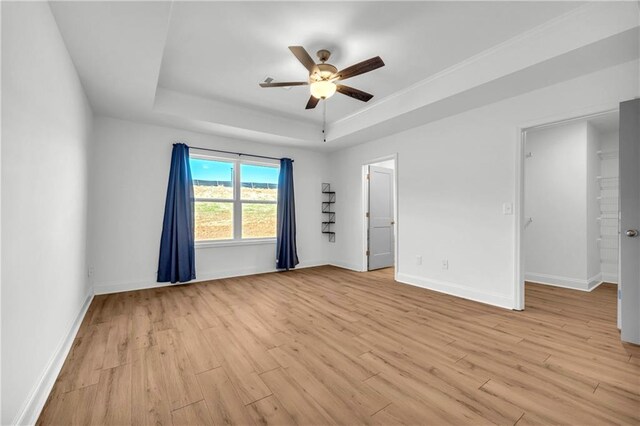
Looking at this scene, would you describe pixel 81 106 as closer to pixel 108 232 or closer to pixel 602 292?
pixel 108 232

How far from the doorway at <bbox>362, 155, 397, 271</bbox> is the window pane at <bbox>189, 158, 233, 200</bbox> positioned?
8.09 ft

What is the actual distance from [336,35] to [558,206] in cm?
423

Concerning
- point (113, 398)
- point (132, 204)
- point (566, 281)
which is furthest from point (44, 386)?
point (566, 281)

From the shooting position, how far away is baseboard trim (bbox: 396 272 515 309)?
3143 millimetres

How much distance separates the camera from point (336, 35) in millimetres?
2430

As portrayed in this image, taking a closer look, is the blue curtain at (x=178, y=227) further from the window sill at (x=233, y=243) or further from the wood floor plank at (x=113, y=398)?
the wood floor plank at (x=113, y=398)

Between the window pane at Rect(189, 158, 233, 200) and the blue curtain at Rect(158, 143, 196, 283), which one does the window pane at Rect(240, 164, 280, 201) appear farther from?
the blue curtain at Rect(158, 143, 196, 283)

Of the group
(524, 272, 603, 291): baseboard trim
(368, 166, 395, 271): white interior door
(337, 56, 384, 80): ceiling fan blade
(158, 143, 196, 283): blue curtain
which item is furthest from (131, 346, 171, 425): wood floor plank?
(524, 272, 603, 291): baseboard trim

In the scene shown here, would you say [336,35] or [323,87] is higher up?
[336,35]

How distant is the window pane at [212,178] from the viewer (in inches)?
174

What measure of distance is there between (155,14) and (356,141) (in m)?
3.59

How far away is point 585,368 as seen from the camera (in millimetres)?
1881

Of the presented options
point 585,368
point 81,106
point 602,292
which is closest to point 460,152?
point 585,368

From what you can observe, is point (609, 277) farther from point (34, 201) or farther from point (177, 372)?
point (34, 201)
